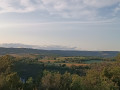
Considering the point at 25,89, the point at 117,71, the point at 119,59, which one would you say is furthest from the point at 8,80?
the point at 119,59

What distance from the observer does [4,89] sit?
32.9 metres

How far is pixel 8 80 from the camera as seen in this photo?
38219mm

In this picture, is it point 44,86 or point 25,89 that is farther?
point 25,89

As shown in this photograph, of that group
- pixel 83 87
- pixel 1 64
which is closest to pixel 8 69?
pixel 1 64

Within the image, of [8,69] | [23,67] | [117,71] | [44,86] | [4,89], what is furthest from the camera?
[23,67]

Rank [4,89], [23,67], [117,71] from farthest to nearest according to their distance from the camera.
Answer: [23,67]
[117,71]
[4,89]

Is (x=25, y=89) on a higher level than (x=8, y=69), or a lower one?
lower

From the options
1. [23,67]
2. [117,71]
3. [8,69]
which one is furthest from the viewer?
[23,67]

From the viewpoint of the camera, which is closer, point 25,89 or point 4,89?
point 4,89

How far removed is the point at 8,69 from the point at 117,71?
101ft

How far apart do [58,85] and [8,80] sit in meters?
8.46

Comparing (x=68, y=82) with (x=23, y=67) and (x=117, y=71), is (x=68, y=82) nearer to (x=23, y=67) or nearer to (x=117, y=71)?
(x=117, y=71)

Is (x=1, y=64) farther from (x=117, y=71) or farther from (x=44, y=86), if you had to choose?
(x=117, y=71)

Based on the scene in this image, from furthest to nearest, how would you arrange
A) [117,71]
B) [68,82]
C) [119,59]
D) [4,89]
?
[119,59] → [117,71] → [68,82] → [4,89]
